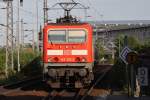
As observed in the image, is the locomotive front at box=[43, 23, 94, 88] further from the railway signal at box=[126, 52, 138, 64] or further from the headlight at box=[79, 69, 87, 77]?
the railway signal at box=[126, 52, 138, 64]

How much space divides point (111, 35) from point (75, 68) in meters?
82.0

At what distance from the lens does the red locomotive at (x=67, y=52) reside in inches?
913

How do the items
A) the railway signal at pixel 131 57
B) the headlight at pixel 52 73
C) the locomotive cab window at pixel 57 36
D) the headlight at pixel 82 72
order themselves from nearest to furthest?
the railway signal at pixel 131 57 → the headlight at pixel 52 73 → the headlight at pixel 82 72 → the locomotive cab window at pixel 57 36

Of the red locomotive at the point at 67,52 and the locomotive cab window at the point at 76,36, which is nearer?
the red locomotive at the point at 67,52

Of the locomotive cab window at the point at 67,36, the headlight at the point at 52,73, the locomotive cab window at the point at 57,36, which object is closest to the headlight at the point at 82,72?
the headlight at the point at 52,73

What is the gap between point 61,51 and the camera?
2336 centimetres

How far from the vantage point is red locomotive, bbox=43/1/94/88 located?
23188 millimetres

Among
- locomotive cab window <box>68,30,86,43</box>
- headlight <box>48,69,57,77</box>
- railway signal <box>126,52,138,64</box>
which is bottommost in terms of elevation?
headlight <box>48,69,57,77</box>

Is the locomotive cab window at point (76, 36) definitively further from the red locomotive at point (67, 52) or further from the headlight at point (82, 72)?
the headlight at point (82, 72)

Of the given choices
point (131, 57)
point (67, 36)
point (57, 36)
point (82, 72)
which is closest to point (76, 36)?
point (67, 36)

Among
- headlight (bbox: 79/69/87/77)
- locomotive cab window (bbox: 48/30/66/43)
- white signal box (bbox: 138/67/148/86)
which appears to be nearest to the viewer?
white signal box (bbox: 138/67/148/86)

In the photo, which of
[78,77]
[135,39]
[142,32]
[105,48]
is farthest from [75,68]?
[105,48]

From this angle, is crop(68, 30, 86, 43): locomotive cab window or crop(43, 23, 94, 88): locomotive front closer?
crop(43, 23, 94, 88): locomotive front

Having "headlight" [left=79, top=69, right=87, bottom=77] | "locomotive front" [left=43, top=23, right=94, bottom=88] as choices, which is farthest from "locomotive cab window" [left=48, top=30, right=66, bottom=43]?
"headlight" [left=79, top=69, right=87, bottom=77]
